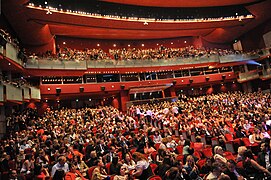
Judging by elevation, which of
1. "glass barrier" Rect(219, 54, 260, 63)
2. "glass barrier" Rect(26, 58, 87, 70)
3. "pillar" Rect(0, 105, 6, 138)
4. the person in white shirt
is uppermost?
"glass barrier" Rect(219, 54, 260, 63)

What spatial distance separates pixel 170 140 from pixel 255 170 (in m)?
2.94

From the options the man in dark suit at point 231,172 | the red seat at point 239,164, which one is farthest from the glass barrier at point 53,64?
the man in dark suit at point 231,172

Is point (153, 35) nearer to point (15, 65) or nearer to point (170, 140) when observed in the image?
point (15, 65)

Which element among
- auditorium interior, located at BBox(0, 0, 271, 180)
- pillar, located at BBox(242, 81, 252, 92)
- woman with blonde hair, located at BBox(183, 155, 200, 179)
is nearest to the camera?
woman with blonde hair, located at BBox(183, 155, 200, 179)

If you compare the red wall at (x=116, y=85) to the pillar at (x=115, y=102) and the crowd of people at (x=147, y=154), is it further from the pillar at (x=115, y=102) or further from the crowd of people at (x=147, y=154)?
the crowd of people at (x=147, y=154)

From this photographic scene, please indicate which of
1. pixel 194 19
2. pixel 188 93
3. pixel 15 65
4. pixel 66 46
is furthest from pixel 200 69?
pixel 15 65

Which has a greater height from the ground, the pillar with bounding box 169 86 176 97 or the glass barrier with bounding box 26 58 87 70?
the glass barrier with bounding box 26 58 87 70

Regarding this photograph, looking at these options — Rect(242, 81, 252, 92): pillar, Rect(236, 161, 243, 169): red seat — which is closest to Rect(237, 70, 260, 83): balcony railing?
Rect(242, 81, 252, 92): pillar

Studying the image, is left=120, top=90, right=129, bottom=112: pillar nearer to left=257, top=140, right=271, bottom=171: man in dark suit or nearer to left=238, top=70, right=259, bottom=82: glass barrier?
left=238, top=70, right=259, bottom=82: glass barrier

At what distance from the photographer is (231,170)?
364 cm

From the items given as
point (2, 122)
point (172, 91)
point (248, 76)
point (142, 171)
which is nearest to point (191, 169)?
point (142, 171)

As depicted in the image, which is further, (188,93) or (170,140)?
(188,93)

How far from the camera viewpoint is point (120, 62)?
1919 cm

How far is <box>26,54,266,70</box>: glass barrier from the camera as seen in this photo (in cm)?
1508
